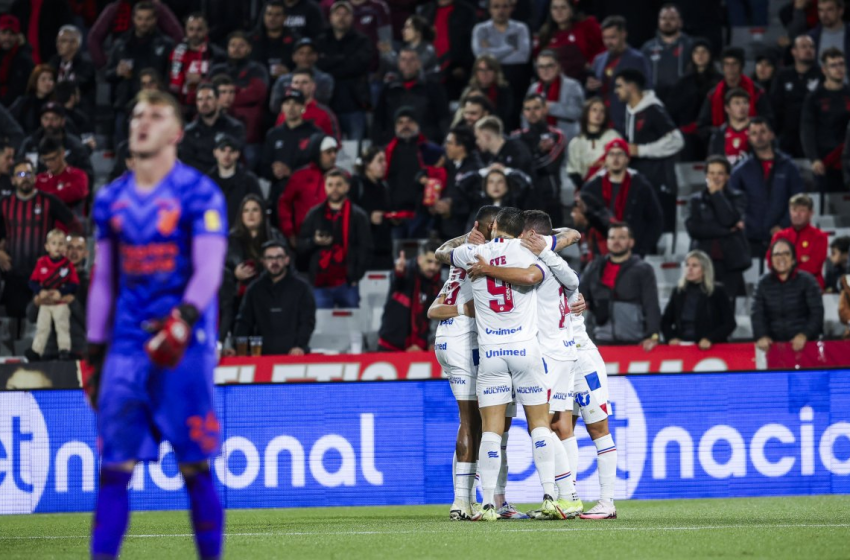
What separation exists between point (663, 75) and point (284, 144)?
17.2ft

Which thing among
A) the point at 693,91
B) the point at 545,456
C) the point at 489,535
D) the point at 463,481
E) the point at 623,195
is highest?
the point at 693,91

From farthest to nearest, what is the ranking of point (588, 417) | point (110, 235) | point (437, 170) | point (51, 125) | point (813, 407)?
point (51, 125) → point (437, 170) → point (813, 407) → point (588, 417) → point (110, 235)

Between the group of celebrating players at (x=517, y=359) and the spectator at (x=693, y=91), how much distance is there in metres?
7.58

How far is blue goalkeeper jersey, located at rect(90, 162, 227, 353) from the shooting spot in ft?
19.5

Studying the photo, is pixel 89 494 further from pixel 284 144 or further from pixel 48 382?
pixel 284 144

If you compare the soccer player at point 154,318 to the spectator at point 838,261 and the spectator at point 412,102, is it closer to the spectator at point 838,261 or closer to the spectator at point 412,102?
the spectator at point 838,261

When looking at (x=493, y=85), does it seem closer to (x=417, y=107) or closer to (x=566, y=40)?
(x=417, y=107)

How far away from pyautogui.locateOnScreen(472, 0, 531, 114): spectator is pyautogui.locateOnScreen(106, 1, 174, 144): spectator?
14.7 ft

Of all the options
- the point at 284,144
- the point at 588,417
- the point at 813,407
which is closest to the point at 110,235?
the point at 588,417

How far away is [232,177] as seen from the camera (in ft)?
53.8

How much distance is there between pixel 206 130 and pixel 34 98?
344 cm

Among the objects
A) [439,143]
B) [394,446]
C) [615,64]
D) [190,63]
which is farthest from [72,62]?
[394,446]

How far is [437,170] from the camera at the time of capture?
16250mm

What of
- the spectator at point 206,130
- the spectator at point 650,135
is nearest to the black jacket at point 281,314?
the spectator at point 206,130
